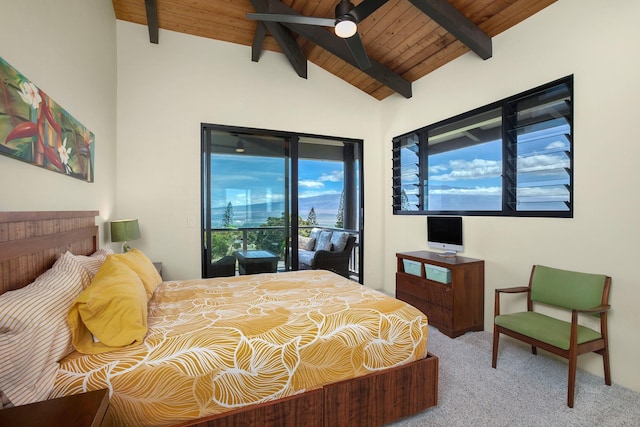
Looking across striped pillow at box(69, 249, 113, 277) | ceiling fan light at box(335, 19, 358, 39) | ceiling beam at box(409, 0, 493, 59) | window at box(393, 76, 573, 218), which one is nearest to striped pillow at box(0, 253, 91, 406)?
striped pillow at box(69, 249, 113, 277)

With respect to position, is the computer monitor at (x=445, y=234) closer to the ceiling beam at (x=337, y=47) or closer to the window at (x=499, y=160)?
the window at (x=499, y=160)

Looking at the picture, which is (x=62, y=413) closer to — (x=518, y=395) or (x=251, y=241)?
(x=518, y=395)

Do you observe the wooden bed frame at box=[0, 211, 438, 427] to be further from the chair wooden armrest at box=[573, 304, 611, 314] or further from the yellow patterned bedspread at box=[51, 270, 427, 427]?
the chair wooden armrest at box=[573, 304, 611, 314]

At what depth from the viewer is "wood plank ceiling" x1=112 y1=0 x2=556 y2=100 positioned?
2791mm

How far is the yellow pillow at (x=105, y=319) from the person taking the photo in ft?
4.35

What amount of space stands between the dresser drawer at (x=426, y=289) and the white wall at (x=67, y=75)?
3.26 meters

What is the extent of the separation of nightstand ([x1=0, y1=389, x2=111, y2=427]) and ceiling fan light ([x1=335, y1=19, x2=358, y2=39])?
242 cm

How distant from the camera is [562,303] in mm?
2354

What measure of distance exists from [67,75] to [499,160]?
376 cm

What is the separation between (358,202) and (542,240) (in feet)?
8.20

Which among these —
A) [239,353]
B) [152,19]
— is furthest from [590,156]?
[152,19]

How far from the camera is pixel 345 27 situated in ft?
6.95

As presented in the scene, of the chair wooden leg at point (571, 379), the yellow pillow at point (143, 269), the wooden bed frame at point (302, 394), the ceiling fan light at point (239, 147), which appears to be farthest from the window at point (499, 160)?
the yellow pillow at point (143, 269)

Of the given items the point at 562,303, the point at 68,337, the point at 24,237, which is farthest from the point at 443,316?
the point at 24,237
